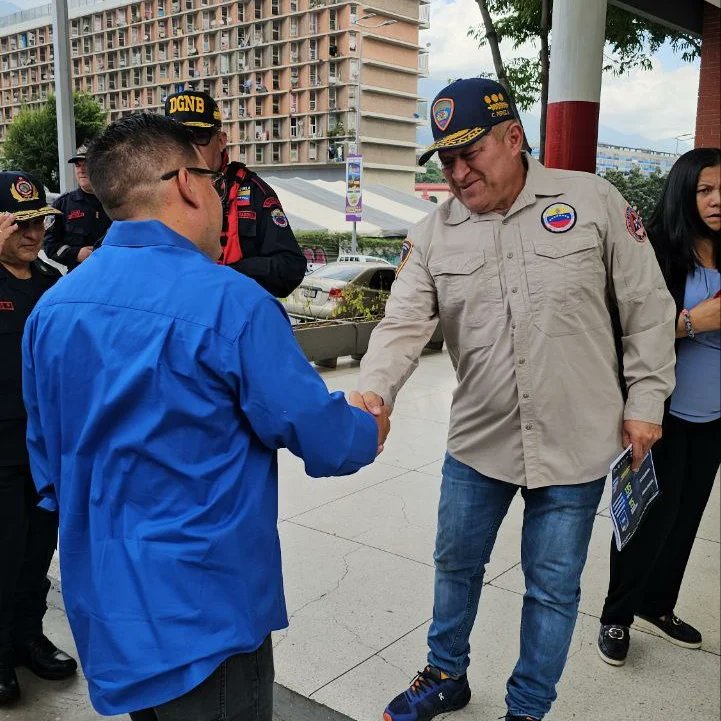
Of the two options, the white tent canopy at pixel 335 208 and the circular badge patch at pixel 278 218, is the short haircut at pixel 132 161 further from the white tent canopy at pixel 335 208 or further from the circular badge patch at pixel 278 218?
the white tent canopy at pixel 335 208

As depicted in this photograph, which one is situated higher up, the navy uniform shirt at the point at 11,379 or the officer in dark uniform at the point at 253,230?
the officer in dark uniform at the point at 253,230

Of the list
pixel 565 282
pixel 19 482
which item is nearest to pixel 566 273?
pixel 565 282

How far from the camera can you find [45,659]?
→ 2.90 meters

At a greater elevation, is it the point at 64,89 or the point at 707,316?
the point at 64,89

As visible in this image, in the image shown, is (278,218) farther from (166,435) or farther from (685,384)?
(166,435)

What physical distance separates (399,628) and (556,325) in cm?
161

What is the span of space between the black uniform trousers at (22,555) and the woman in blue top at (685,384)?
2.16m

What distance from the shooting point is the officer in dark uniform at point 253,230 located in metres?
3.23

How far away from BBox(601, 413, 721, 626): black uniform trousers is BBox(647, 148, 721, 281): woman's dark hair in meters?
0.56

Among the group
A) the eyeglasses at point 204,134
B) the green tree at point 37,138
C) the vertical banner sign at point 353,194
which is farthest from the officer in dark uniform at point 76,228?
the green tree at point 37,138

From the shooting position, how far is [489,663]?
9.64ft

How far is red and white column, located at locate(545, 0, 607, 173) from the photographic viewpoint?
588 cm

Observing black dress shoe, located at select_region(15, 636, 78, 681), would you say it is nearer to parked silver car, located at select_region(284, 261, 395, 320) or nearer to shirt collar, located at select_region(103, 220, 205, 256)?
shirt collar, located at select_region(103, 220, 205, 256)

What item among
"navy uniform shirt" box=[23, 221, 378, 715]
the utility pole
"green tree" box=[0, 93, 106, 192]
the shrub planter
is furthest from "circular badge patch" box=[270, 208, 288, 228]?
"green tree" box=[0, 93, 106, 192]
